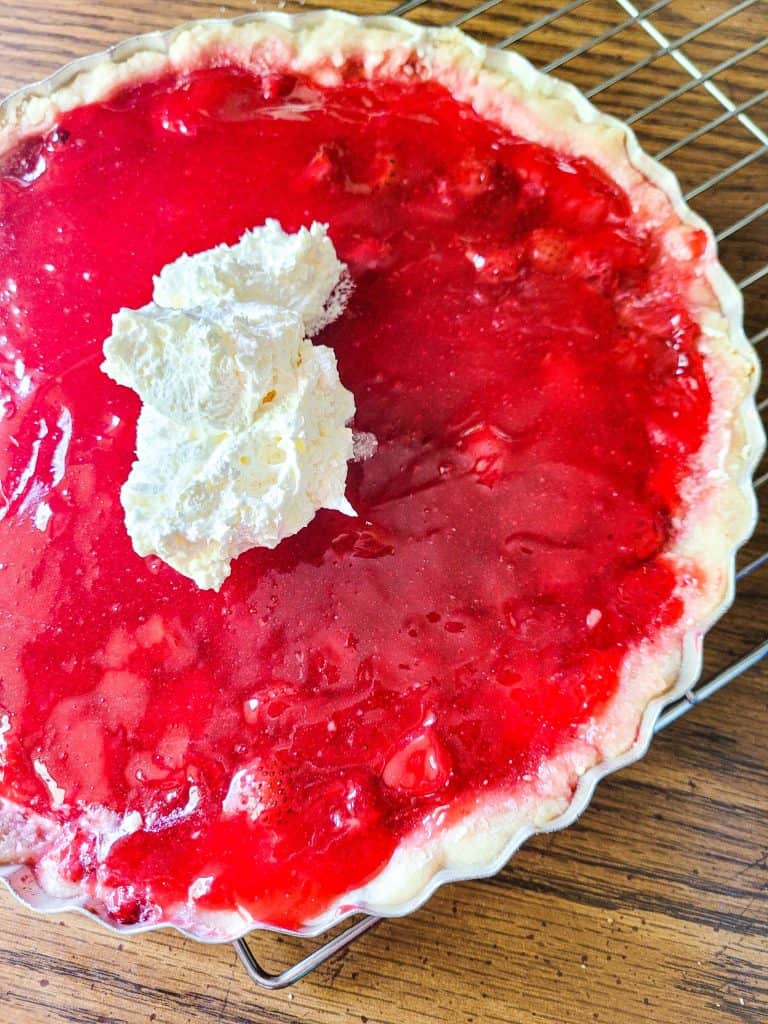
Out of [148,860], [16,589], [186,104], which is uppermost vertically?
[186,104]

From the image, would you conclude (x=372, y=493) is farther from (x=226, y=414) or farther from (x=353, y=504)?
(x=226, y=414)

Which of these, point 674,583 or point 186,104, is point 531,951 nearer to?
point 674,583

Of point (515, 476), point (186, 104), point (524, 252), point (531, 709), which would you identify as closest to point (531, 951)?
point (531, 709)

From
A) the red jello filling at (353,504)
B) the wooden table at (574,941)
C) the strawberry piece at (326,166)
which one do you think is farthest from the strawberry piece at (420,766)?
the strawberry piece at (326,166)

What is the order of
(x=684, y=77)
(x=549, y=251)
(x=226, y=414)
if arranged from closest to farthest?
(x=226, y=414) → (x=549, y=251) → (x=684, y=77)

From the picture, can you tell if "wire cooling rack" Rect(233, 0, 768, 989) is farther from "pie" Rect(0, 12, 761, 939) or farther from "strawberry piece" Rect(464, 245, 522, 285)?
"strawberry piece" Rect(464, 245, 522, 285)

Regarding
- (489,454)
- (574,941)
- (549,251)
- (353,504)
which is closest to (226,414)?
(353,504)

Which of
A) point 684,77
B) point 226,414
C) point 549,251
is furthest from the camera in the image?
point 684,77
